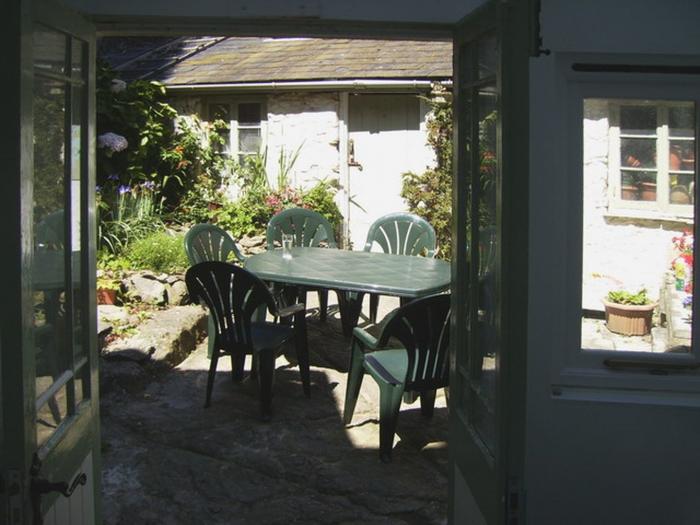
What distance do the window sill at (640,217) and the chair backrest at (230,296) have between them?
2735mm

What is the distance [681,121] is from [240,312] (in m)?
3.19

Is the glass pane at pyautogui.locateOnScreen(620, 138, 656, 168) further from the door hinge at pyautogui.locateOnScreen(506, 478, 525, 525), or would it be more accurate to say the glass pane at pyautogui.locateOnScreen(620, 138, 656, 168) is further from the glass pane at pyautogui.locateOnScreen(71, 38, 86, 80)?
the glass pane at pyautogui.locateOnScreen(71, 38, 86, 80)

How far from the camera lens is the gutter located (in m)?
10.4

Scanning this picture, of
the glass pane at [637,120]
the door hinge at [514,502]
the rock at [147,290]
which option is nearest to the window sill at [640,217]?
the glass pane at [637,120]

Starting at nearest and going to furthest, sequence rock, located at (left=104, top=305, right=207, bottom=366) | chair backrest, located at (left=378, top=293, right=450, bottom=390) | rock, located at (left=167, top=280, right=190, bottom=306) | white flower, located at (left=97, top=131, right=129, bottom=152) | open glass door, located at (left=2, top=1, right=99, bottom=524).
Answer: open glass door, located at (left=2, top=1, right=99, bottom=524)
chair backrest, located at (left=378, top=293, right=450, bottom=390)
rock, located at (left=104, top=305, right=207, bottom=366)
rock, located at (left=167, top=280, right=190, bottom=306)
white flower, located at (left=97, top=131, right=129, bottom=152)

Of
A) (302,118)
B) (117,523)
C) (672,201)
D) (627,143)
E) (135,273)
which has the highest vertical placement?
(302,118)

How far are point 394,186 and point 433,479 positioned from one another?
6.77 metres

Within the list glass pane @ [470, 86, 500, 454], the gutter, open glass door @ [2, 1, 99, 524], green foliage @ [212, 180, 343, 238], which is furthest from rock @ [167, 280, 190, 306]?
glass pane @ [470, 86, 500, 454]

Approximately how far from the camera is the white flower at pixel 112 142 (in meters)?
9.67

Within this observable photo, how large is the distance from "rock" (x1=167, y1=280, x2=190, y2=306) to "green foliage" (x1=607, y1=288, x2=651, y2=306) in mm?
5471

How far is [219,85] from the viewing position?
429 inches

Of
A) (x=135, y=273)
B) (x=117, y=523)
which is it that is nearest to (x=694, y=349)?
(x=117, y=523)

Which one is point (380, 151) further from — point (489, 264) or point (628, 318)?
point (489, 264)

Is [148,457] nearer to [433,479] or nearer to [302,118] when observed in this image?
[433,479]
